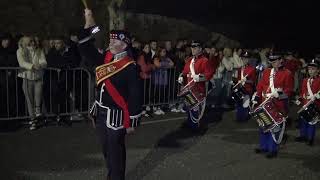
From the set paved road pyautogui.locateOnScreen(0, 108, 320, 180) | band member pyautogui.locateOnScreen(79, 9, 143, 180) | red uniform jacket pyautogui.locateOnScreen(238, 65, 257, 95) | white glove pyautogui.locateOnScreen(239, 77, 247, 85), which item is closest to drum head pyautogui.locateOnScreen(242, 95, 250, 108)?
red uniform jacket pyautogui.locateOnScreen(238, 65, 257, 95)

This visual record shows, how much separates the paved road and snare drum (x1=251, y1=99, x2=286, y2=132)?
59cm

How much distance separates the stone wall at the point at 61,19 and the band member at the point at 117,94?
9.59 meters

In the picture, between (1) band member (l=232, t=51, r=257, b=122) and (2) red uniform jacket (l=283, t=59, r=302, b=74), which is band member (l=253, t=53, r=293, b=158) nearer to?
(1) band member (l=232, t=51, r=257, b=122)

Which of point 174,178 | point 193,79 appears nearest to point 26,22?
point 193,79

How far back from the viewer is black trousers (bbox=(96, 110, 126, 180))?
5430 millimetres

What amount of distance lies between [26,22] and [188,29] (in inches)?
286

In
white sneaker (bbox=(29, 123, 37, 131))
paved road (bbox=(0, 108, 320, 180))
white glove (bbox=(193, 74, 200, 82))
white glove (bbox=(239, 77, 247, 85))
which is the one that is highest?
white glove (bbox=(193, 74, 200, 82))

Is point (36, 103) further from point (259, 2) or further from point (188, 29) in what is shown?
point (259, 2)

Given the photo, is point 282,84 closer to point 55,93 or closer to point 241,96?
point 241,96

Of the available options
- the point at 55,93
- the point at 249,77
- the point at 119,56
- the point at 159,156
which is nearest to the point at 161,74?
the point at 249,77

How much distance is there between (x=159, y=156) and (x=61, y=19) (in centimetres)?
1024

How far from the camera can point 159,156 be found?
7656 mm

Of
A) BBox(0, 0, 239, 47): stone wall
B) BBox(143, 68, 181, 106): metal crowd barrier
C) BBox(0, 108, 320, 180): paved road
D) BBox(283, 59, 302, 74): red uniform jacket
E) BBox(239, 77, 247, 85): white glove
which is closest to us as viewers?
BBox(0, 108, 320, 180): paved road

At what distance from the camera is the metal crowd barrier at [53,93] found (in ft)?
30.2
